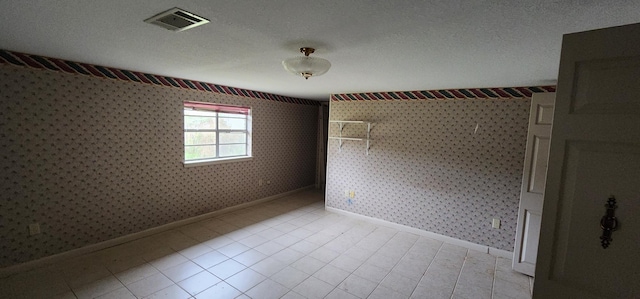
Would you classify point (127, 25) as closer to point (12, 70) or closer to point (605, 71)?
point (12, 70)

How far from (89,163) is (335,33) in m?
3.00

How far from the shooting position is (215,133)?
423 cm

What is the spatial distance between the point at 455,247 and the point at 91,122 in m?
4.55

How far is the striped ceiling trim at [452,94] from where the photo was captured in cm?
302

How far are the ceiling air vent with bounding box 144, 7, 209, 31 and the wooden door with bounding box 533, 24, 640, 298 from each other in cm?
167

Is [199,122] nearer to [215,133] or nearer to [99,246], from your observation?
[215,133]

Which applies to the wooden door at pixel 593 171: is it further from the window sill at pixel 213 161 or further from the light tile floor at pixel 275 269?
the window sill at pixel 213 161

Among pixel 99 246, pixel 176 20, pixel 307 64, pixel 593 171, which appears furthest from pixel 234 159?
pixel 593 171

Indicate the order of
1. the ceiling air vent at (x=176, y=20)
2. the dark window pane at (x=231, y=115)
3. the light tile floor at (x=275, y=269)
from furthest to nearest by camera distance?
the dark window pane at (x=231, y=115)
the light tile floor at (x=275, y=269)
the ceiling air vent at (x=176, y=20)

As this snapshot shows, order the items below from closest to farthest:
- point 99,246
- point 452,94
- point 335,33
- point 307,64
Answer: point 335,33 < point 307,64 < point 99,246 < point 452,94

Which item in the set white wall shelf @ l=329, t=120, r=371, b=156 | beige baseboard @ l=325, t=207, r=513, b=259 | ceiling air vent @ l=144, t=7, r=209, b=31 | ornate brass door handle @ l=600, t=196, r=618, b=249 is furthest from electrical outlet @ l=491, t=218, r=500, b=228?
ceiling air vent @ l=144, t=7, r=209, b=31

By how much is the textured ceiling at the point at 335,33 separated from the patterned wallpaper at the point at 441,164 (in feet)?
2.41

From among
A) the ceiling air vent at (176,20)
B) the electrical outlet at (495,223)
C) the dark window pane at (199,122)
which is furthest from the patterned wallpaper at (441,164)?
the ceiling air vent at (176,20)

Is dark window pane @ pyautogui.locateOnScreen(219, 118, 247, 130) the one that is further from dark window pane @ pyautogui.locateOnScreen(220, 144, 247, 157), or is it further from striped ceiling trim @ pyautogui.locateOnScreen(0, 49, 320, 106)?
striped ceiling trim @ pyautogui.locateOnScreen(0, 49, 320, 106)
